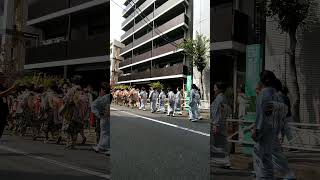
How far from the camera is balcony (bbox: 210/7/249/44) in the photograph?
175cm

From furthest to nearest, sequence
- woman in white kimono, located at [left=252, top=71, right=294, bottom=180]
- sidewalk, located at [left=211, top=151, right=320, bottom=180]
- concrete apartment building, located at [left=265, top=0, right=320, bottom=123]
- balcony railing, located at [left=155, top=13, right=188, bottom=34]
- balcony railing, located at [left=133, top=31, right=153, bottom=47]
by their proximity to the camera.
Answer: sidewalk, located at [left=211, top=151, right=320, bottom=180]
concrete apartment building, located at [left=265, top=0, right=320, bottom=123]
woman in white kimono, located at [left=252, top=71, right=294, bottom=180]
balcony railing, located at [left=133, top=31, right=153, bottom=47]
balcony railing, located at [left=155, top=13, right=188, bottom=34]

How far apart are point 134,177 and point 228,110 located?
26.4 inches

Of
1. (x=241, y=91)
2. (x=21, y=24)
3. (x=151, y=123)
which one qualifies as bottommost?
(x=151, y=123)

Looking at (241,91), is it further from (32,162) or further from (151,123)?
(32,162)

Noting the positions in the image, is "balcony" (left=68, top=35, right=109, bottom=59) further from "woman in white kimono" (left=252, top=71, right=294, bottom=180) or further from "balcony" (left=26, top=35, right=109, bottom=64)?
"woman in white kimono" (left=252, top=71, right=294, bottom=180)

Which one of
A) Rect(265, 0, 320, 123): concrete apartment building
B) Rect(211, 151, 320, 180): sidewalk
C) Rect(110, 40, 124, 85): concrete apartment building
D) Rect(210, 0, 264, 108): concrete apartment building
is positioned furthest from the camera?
Rect(211, 151, 320, 180): sidewalk

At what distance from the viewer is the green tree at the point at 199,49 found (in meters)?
1.66

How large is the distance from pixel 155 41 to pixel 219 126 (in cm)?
49

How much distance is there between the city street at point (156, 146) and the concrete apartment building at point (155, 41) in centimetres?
18

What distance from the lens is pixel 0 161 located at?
6.63 ft

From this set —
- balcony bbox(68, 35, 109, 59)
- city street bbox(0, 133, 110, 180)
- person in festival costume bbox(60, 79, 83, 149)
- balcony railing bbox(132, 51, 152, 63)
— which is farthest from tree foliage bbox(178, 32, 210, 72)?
city street bbox(0, 133, 110, 180)

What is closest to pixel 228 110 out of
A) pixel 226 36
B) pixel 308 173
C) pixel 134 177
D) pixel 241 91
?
pixel 241 91

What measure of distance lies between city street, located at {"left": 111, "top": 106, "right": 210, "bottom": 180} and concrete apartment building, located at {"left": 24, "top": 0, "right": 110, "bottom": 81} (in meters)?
0.25

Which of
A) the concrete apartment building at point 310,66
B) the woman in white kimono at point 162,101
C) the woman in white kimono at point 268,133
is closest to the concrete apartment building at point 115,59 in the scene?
the woman in white kimono at point 162,101
